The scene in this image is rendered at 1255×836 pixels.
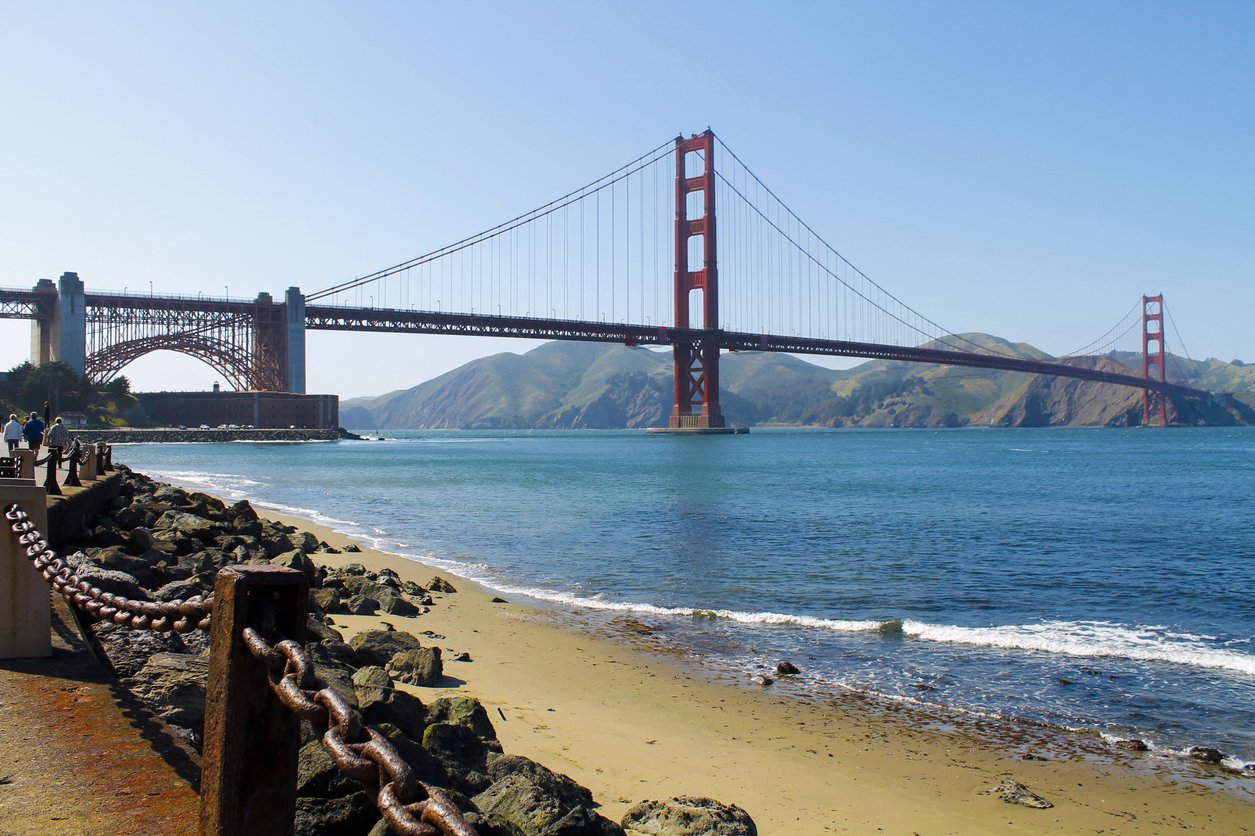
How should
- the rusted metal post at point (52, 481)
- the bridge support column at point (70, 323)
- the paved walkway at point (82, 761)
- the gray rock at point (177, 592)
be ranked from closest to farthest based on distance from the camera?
the paved walkway at point (82, 761)
the gray rock at point (177, 592)
the rusted metal post at point (52, 481)
the bridge support column at point (70, 323)

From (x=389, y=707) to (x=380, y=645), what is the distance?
2834mm

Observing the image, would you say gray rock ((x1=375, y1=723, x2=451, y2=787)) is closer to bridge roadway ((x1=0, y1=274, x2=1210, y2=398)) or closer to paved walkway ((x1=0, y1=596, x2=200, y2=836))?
paved walkway ((x1=0, y1=596, x2=200, y2=836))

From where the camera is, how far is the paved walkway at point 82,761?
9.48 ft

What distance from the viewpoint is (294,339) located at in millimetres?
87500

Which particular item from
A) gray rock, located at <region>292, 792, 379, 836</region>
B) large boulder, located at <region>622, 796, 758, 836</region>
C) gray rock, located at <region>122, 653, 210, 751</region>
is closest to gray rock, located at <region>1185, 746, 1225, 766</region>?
large boulder, located at <region>622, 796, 758, 836</region>

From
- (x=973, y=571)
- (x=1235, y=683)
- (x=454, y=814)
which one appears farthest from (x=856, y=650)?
(x=454, y=814)

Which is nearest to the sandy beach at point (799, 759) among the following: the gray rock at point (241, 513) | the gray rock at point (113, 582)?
the gray rock at point (113, 582)

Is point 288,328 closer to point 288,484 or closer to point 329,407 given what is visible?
point 329,407

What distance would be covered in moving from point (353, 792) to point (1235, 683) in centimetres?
874

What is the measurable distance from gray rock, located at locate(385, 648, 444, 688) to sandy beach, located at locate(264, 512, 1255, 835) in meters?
0.18

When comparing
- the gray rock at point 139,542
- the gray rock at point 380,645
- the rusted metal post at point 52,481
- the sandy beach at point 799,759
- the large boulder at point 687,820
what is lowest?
the sandy beach at point 799,759

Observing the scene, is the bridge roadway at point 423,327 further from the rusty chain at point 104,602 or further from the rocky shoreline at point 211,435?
the rusty chain at point 104,602

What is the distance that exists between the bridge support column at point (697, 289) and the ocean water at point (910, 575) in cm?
5128

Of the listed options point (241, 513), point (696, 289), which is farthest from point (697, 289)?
point (241, 513)
